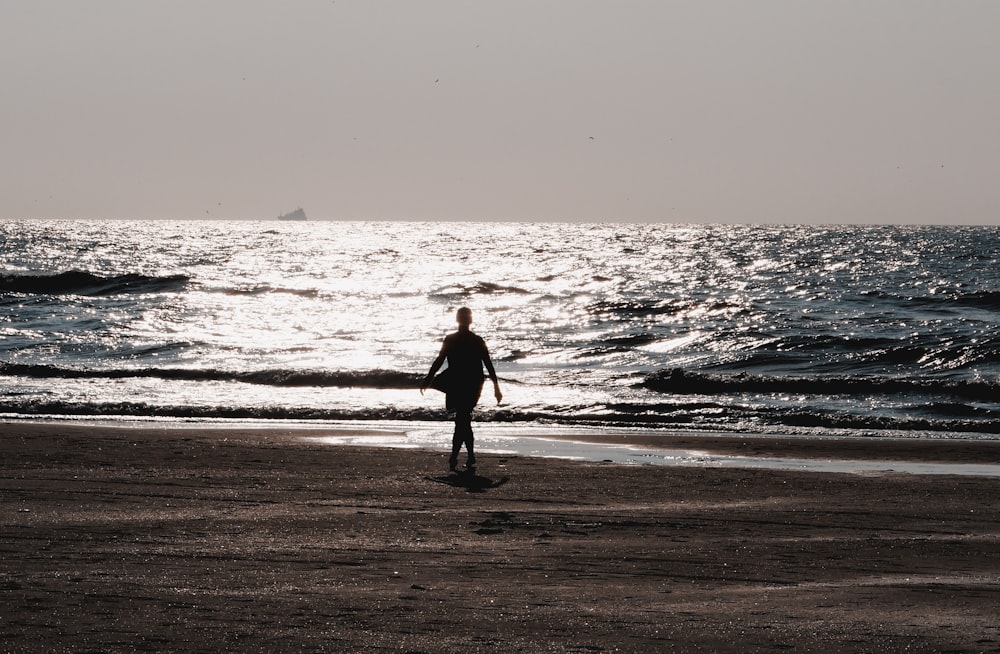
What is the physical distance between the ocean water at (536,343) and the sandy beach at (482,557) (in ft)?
22.6

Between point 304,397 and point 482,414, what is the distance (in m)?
4.38

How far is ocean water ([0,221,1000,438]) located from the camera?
18.6 m

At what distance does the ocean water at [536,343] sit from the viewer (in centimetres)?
1861

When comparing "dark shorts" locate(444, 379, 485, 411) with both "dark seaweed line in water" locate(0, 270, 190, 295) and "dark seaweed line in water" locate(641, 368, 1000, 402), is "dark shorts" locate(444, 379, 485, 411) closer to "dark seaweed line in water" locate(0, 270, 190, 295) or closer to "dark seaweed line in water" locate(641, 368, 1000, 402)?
"dark seaweed line in water" locate(641, 368, 1000, 402)

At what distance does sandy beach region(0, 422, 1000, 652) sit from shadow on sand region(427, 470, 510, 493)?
0.06m

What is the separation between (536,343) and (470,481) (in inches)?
803

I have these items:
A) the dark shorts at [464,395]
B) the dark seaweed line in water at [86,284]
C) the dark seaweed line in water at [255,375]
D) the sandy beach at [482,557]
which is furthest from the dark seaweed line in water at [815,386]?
the dark seaweed line in water at [86,284]

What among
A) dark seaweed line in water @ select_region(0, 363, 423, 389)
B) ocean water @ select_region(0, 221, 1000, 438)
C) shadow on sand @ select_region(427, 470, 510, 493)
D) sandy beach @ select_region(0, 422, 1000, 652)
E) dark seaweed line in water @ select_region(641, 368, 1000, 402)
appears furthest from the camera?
dark seaweed line in water @ select_region(0, 363, 423, 389)

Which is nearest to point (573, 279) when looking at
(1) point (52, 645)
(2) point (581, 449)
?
(2) point (581, 449)

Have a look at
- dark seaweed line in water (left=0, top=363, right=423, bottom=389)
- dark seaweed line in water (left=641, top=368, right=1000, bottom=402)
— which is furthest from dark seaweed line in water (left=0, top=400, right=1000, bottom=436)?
dark seaweed line in water (left=0, top=363, right=423, bottom=389)

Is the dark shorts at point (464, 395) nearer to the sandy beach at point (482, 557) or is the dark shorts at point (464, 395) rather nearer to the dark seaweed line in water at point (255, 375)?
the sandy beach at point (482, 557)

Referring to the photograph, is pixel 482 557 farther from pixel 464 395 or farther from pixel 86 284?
pixel 86 284

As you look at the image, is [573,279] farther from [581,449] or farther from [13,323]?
[581,449]

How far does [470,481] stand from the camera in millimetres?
10320
